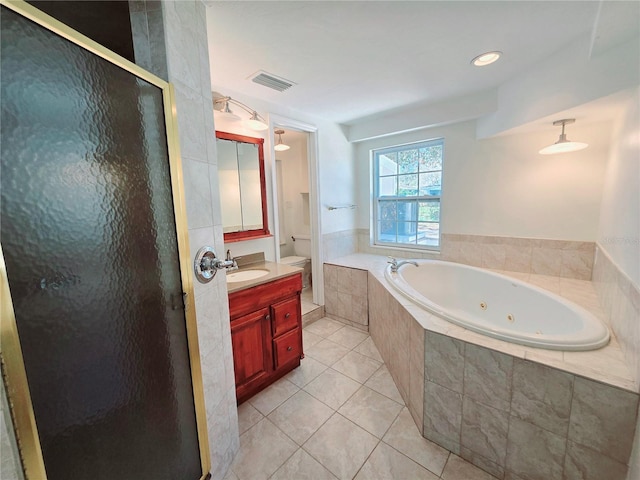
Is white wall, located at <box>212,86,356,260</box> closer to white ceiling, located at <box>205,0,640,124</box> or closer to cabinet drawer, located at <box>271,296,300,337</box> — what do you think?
white ceiling, located at <box>205,0,640,124</box>

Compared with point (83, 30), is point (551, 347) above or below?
below

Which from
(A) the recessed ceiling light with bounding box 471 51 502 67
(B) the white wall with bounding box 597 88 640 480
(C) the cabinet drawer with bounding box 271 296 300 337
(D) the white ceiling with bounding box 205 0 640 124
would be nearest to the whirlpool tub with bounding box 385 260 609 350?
(B) the white wall with bounding box 597 88 640 480

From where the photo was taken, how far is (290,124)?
257 centimetres

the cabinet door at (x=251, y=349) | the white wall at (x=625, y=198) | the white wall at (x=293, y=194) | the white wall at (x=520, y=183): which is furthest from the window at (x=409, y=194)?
the cabinet door at (x=251, y=349)

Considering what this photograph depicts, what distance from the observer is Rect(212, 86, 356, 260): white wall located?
7.27ft

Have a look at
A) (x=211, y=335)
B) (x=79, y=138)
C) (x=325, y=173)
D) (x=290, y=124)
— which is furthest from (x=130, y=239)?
(x=325, y=173)

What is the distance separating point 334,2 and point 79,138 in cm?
125

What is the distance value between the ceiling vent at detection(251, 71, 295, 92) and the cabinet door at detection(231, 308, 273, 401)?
5.46 feet

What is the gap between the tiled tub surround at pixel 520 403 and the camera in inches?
41.3

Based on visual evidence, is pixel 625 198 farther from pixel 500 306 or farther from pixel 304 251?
pixel 304 251

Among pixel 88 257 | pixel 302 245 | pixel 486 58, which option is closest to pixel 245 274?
pixel 88 257

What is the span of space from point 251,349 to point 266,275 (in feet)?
1.66

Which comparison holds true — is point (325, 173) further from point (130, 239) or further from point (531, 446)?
point (531, 446)

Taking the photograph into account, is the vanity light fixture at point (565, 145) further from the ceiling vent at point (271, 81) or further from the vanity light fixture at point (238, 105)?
the vanity light fixture at point (238, 105)
